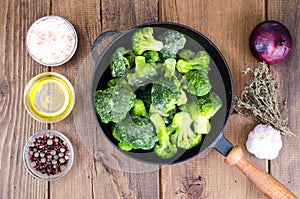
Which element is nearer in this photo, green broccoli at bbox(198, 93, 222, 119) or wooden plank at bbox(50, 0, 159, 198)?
green broccoli at bbox(198, 93, 222, 119)

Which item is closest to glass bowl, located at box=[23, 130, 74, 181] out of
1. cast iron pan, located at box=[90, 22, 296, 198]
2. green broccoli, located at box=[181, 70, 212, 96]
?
cast iron pan, located at box=[90, 22, 296, 198]

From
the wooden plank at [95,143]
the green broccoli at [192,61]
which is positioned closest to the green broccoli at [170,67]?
the green broccoli at [192,61]

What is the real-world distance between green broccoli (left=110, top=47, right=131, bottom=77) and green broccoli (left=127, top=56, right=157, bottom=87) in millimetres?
23

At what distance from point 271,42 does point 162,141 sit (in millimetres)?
420

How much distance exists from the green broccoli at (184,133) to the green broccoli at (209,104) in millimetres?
43

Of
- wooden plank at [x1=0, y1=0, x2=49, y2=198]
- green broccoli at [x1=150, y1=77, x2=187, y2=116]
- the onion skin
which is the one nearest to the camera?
green broccoli at [x1=150, y1=77, x2=187, y2=116]

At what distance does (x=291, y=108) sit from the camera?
148 cm

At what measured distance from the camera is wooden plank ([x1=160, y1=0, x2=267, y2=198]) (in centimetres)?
148

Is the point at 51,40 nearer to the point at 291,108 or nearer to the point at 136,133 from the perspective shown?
the point at 136,133

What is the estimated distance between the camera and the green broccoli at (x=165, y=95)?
126 cm

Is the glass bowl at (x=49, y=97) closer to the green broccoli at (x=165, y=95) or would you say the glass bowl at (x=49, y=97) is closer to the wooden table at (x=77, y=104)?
the wooden table at (x=77, y=104)

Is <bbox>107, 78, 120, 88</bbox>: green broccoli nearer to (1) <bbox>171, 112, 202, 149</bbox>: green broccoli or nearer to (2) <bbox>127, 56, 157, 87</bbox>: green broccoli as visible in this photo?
(2) <bbox>127, 56, 157, 87</bbox>: green broccoli

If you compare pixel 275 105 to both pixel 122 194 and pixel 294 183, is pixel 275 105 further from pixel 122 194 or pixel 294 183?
pixel 122 194

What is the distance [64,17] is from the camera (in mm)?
1497
